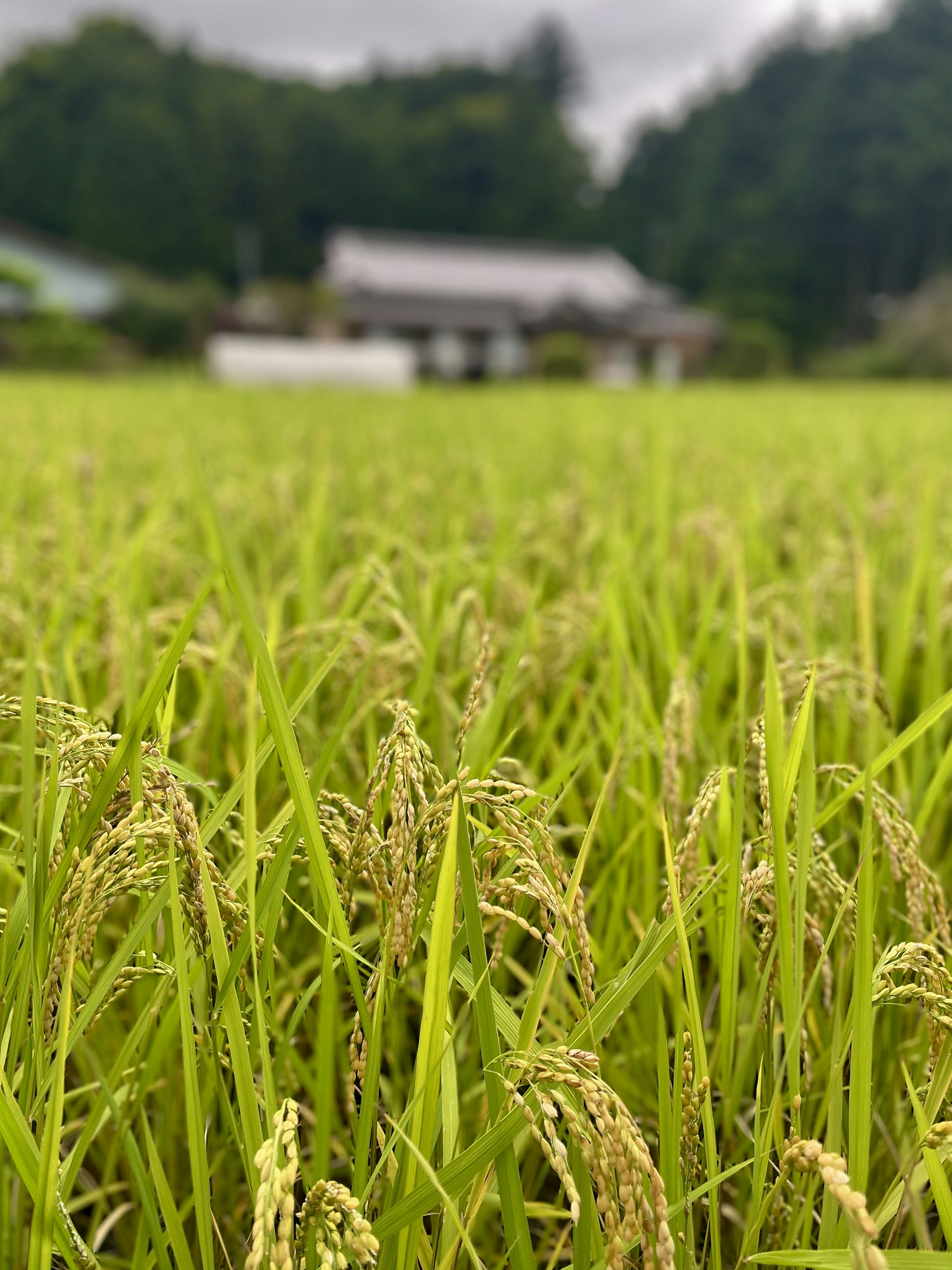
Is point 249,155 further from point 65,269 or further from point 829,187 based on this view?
point 829,187

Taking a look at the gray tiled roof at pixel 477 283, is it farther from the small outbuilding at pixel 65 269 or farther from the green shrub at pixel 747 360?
the small outbuilding at pixel 65 269

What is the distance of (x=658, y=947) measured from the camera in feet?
1.64

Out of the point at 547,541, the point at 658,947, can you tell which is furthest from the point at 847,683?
the point at 547,541

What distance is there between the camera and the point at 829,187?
1671 inches

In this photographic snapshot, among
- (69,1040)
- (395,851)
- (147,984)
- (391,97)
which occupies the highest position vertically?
(391,97)

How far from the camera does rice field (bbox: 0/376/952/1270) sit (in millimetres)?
449

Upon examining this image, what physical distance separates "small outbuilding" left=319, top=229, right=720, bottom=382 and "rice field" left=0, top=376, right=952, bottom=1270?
2905cm

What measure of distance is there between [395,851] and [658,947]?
0.16 meters

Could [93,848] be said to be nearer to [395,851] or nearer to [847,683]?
[395,851]

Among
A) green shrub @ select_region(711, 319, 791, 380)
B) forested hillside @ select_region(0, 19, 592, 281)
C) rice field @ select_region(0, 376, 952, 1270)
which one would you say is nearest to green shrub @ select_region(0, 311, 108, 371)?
green shrub @ select_region(711, 319, 791, 380)

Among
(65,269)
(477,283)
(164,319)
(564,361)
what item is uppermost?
(477,283)

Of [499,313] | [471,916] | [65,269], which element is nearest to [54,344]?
[65,269]

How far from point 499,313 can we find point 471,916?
124 ft

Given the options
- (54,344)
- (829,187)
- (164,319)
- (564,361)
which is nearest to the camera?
(54,344)
